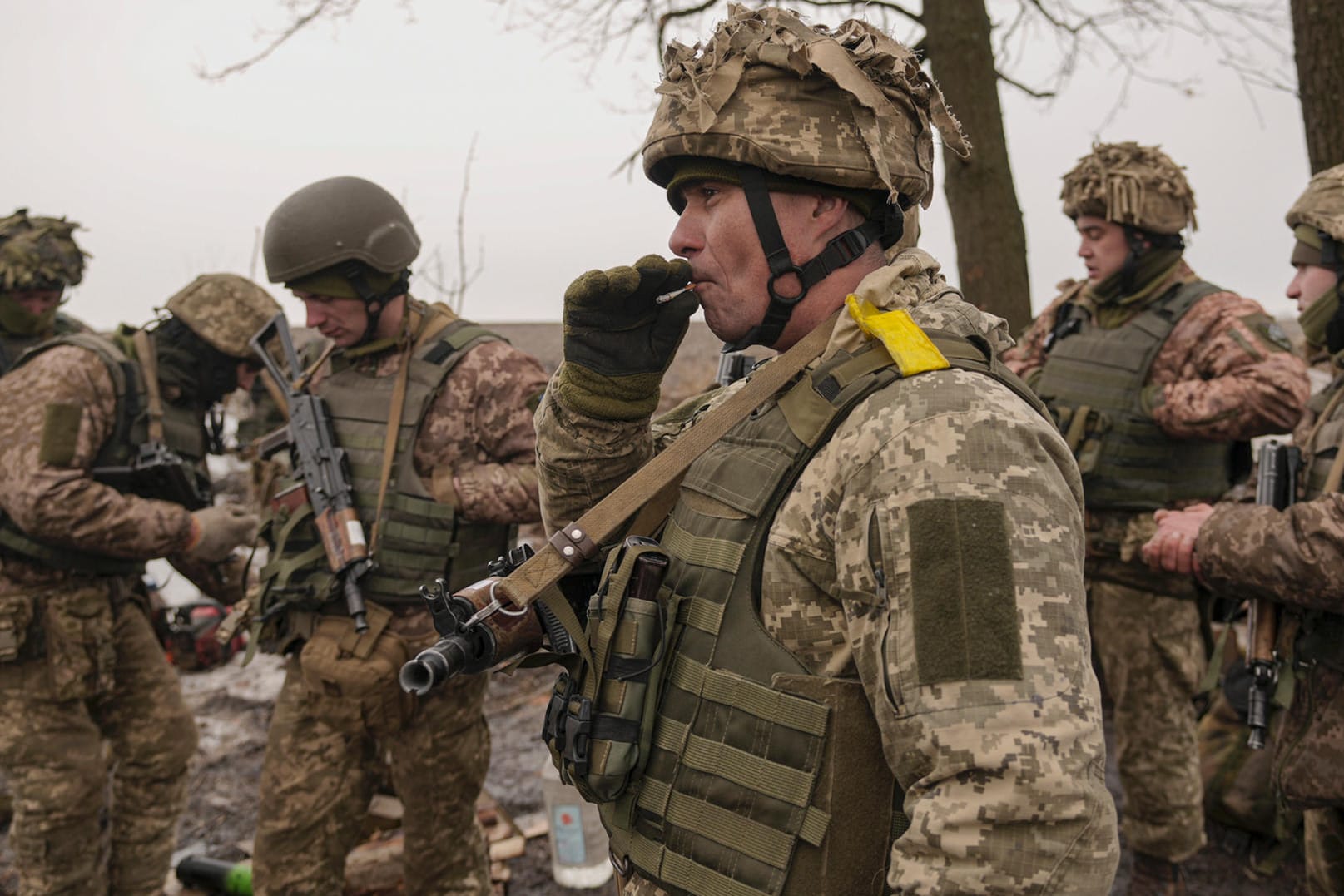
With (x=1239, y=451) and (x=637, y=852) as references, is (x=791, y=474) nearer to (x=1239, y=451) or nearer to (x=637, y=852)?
(x=637, y=852)

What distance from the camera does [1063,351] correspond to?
468 cm

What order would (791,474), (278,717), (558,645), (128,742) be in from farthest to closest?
(128,742) < (278,717) < (558,645) < (791,474)

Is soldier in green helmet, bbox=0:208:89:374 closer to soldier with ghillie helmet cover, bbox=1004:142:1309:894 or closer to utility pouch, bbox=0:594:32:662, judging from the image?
utility pouch, bbox=0:594:32:662

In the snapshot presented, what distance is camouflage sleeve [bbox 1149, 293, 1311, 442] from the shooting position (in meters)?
3.94

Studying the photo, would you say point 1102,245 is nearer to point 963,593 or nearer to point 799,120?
point 799,120

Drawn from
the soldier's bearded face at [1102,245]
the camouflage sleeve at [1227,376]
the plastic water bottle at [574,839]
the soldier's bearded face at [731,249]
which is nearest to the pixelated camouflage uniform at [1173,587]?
the camouflage sleeve at [1227,376]

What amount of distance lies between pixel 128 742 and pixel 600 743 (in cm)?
352

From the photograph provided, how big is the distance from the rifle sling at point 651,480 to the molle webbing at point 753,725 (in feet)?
0.13

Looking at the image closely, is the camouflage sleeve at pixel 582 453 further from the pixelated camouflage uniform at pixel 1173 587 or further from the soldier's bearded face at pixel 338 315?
the pixelated camouflage uniform at pixel 1173 587

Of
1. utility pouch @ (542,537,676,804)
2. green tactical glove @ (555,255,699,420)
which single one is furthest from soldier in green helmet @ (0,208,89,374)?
utility pouch @ (542,537,676,804)

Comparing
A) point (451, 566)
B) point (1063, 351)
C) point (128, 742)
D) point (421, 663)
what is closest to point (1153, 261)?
point (1063, 351)

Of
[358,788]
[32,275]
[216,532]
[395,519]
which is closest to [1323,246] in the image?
[395,519]

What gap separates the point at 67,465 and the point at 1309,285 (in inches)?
175

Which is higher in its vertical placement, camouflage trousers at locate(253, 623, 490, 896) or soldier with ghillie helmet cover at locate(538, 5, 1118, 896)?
soldier with ghillie helmet cover at locate(538, 5, 1118, 896)
